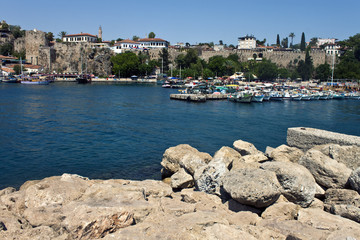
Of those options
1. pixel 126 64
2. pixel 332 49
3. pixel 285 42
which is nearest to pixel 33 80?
pixel 126 64

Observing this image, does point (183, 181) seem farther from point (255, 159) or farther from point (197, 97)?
point (197, 97)

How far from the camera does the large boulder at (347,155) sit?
7.08m

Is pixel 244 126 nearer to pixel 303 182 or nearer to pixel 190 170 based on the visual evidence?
pixel 190 170

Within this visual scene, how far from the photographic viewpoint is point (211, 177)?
22.2 feet

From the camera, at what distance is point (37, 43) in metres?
84.1

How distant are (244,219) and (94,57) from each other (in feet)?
262

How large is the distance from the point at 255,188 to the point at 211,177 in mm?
1624

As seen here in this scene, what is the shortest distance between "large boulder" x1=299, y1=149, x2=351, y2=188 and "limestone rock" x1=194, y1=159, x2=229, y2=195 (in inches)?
73.0

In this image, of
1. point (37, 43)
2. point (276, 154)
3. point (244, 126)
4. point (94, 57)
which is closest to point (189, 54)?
point (94, 57)

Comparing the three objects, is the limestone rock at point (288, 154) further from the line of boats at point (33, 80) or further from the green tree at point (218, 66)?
the green tree at point (218, 66)

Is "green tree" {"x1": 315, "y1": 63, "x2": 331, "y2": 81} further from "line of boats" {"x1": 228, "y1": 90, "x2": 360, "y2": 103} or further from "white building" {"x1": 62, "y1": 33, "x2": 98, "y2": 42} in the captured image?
"white building" {"x1": 62, "y1": 33, "x2": 98, "y2": 42}

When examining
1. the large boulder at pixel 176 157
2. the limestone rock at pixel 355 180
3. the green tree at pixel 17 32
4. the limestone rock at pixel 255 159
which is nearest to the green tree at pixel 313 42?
the green tree at pixel 17 32

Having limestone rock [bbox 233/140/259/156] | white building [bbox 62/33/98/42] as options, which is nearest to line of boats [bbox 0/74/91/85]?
white building [bbox 62/33/98/42]

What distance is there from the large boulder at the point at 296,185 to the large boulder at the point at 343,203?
42 cm
